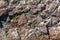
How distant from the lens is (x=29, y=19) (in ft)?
57.7

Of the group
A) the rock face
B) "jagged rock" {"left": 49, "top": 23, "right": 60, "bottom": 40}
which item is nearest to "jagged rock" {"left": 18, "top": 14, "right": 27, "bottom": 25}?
the rock face

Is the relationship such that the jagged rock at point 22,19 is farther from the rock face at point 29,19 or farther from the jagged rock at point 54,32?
the jagged rock at point 54,32

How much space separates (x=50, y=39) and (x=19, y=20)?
12.0 ft

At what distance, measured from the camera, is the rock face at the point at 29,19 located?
628 inches

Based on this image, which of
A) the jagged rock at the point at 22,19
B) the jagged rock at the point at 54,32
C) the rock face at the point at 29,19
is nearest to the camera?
the jagged rock at the point at 54,32

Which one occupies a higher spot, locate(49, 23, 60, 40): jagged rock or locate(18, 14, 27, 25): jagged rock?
locate(18, 14, 27, 25): jagged rock

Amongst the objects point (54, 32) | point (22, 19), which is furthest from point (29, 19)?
point (54, 32)

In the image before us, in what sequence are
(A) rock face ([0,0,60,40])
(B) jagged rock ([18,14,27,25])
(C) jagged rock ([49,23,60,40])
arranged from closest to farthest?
1. (C) jagged rock ([49,23,60,40])
2. (A) rock face ([0,0,60,40])
3. (B) jagged rock ([18,14,27,25])

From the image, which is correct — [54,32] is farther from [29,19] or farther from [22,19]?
[22,19]

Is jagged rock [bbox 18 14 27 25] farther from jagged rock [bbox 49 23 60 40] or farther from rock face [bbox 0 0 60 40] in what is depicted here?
jagged rock [bbox 49 23 60 40]

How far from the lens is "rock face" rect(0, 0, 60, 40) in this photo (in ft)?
52.3

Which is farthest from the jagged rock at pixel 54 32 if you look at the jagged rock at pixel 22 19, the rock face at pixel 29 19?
the jagged rock at pixel 22 19

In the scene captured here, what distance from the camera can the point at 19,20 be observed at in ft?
58.0

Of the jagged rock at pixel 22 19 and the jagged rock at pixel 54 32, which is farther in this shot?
the jagged rock at pixel 22 19
